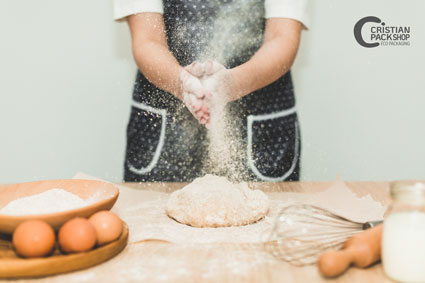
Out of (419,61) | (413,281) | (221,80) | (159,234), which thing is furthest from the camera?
(419,61)

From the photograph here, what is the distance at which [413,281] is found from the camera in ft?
1.79

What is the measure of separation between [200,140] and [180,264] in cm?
63

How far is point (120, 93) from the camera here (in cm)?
135

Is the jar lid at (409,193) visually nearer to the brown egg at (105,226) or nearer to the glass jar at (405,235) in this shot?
the glass jar at (405,235)

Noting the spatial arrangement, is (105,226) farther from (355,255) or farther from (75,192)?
(355,255)

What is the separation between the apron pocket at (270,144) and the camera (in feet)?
4.09

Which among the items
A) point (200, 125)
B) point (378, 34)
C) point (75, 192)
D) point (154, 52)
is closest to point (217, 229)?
point (75, 192)

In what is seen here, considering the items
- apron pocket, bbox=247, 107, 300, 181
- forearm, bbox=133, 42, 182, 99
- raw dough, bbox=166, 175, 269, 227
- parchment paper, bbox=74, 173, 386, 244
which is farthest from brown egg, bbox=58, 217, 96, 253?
apron pocket, bbox=247, 107, 300, 181

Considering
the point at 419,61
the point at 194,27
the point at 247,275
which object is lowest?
the point at 247,275

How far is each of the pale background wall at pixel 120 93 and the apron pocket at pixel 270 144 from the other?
95 millimetres

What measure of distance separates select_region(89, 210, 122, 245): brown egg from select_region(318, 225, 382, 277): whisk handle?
0.30 metres

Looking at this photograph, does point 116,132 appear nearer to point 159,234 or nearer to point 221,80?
point 221,80

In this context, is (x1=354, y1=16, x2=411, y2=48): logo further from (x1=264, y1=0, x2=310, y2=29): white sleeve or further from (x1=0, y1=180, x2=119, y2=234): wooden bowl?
(x1=0, y1=180, x2=119, y2=234): wooden bowl

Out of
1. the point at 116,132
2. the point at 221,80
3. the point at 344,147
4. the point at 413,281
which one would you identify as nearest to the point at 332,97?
the point at 344,147
